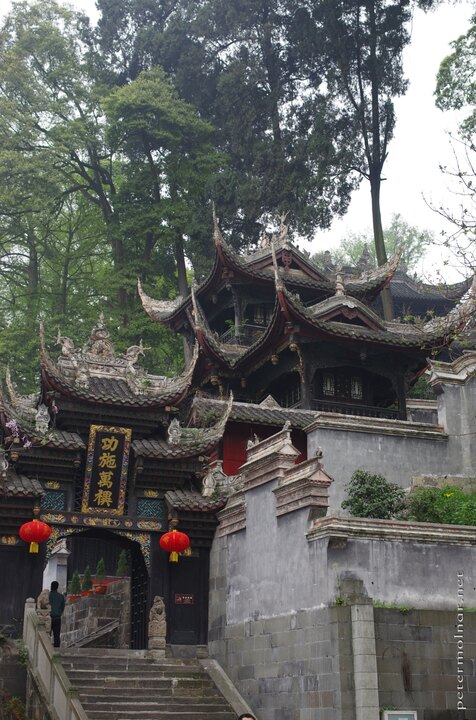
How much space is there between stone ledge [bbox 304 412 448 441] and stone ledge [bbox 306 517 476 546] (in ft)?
18.7

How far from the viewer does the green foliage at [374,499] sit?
16.4 m

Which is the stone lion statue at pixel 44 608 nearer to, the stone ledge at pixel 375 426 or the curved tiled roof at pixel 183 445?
the curved tiled roof at pixel 183 445

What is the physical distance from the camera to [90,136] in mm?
35594

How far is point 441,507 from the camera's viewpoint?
1697cm

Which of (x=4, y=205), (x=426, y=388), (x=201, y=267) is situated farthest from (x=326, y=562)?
(x=4, y=205)

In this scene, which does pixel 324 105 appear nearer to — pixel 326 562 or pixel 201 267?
pixel 201 267

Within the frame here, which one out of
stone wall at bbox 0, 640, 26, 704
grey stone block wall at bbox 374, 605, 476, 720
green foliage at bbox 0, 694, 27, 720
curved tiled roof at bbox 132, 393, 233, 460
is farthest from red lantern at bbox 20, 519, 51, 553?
grey stone block wall at bbox 374, 605, 476, 720

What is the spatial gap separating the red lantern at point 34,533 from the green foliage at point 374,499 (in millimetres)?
5418

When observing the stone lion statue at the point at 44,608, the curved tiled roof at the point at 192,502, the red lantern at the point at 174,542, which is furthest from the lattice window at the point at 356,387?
the stone lion statue at the point at 44,608

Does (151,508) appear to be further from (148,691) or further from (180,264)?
(180,264)

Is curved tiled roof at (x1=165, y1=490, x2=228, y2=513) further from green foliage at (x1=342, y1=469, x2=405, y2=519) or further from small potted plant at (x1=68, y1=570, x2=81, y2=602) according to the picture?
small potted plant at (x1=68, y1=570, x2=81, y2=602)

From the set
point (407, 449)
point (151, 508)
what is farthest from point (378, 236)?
point (151, 508)

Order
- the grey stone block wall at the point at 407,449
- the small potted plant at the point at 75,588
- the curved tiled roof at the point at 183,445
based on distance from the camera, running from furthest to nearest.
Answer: the small potted plant at the point at 75,588, the grey stone block wall at the point at 407,449, the curved tiled roof at the point at 183,445

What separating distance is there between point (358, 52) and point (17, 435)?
24483 mm
